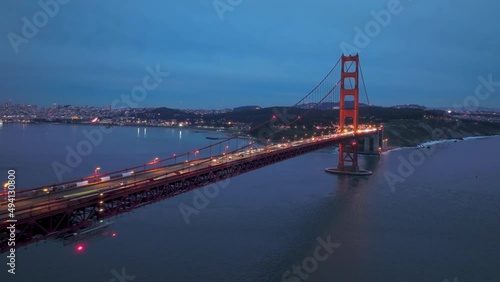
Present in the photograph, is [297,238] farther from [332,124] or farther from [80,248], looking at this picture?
[332,124]

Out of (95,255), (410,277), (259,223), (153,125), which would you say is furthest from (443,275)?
(153,125)

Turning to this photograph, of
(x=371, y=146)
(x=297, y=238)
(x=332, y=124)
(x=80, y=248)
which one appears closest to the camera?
(x=80, y=248)

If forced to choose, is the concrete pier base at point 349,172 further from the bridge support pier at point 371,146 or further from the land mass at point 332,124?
the bridge support pier at point 371,146

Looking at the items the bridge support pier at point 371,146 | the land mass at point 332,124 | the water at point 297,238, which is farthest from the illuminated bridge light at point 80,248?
the bridge support pier at point 371,146

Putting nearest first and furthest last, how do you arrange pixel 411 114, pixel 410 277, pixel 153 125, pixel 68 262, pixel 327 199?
pixel 410 277 < pixel 68 262 < pixel 327 199 < pixel 411 114 < pixel 153 125

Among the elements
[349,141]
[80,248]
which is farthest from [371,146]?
[80,248]

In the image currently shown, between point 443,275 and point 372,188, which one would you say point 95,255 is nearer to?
point 443,275

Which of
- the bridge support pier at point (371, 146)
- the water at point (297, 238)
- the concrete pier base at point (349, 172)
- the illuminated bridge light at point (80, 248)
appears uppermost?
the bridge support pier at point (371, 146)

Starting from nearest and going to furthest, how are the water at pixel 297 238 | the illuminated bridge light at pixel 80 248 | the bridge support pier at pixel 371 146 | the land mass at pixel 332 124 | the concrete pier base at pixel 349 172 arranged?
the water at pixel 297 238 → the illuminated bridge light at pixel 80 248 → the concrete pier base at pixel 349 172 → the bridge support pier at pixel 371 146 → the land mass at pixel 332 124

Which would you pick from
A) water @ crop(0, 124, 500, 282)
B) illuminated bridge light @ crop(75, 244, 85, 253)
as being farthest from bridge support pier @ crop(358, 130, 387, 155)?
illuminated bridge light @ crop(75, 244, 85, 253)
